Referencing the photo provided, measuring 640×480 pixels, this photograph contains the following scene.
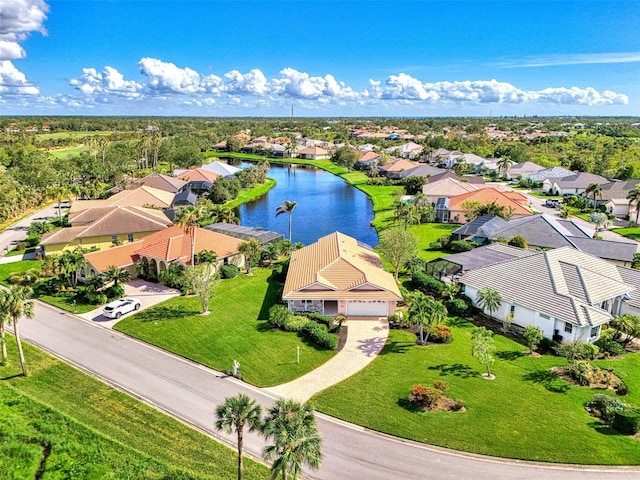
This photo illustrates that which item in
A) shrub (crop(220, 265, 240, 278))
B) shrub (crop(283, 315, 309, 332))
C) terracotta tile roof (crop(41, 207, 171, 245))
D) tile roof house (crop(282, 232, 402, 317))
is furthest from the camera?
terracotta tile roof (crop(41, 207, 171, 245))

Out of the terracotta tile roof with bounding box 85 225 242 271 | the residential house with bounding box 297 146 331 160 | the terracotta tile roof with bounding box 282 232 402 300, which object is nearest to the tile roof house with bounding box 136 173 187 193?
the terracotta tile roof with bounding box 85 225 242 271

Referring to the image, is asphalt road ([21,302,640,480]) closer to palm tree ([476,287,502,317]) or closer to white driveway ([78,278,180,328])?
white driveway ([78,278,180,328])

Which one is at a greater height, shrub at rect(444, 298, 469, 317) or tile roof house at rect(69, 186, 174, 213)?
tile roof house at rect(69, 186, 174, 213)

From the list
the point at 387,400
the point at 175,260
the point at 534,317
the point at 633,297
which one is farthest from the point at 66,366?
the point at 633,297

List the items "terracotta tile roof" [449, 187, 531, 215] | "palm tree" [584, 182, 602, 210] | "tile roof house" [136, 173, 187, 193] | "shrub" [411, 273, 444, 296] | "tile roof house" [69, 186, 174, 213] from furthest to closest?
"tile roof house" [136, 173, 187, 193], "palm tree" [584, 182, 602, 210], "terracotta tile roof" [449, 187, 531, 215], "tile roof house" [69, 186, 174, 213], "shrub" [411, 273, 444, 296]

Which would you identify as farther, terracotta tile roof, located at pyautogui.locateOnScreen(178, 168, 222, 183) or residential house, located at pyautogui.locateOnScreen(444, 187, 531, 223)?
terracotta tile roof, located at pyautogui.locateOnScreen(178, 168, 222, 183)

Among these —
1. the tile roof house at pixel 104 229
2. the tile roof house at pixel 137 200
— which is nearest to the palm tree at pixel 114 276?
the tile roof house at pixel 104 229

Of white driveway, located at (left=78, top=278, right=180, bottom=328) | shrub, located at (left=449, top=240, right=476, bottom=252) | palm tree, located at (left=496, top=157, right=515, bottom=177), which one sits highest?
palm tree, located at (left=496, top=157, right=515, bottom=177)

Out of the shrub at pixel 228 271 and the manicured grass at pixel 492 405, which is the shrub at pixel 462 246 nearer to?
the manicured grass at pixel 492 405
